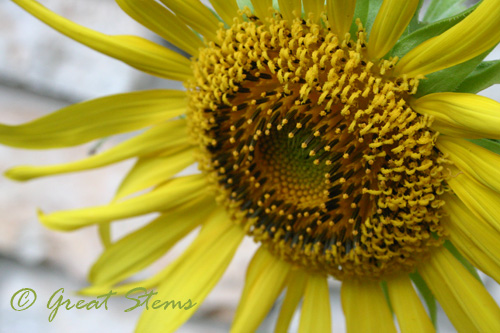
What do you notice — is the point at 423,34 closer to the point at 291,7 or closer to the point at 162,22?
the point at 291,7

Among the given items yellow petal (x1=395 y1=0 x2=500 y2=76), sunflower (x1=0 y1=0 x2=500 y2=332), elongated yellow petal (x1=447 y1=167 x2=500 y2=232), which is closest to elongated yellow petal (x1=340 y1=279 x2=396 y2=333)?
sunflower (x1=0 y1=0 x2=500 y2=332)

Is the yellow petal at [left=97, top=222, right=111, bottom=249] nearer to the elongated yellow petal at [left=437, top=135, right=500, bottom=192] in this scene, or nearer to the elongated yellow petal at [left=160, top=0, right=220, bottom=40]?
the elongated yellow petal at [left=160, top=0, right=220, bottom=40]

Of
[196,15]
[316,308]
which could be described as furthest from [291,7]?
[316,308]

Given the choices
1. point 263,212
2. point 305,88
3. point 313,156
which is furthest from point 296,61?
point 263,212

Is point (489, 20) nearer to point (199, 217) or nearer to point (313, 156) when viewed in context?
point (313, 156)

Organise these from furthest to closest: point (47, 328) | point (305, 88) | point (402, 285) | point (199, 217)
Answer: point (47, 328) < point (199, 217) < point (402, 285) < point (305, 88)

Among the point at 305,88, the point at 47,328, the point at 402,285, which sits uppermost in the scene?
the point at 305,88
